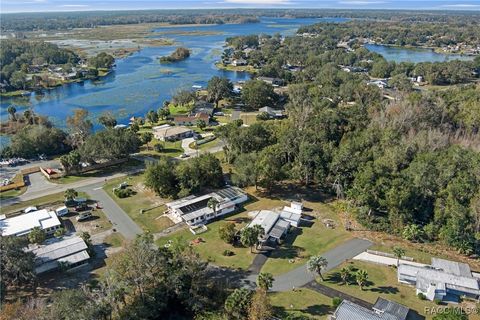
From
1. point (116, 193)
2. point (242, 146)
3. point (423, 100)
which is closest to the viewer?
point (116, 193)

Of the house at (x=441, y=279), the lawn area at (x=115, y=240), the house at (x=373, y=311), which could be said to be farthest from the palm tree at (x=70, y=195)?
the house at (x=441, y=279)

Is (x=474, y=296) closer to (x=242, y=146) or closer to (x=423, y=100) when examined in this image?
(x=242, y=146)

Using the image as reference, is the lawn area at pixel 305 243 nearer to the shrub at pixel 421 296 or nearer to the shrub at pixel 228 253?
the shrub at pixel 228 253

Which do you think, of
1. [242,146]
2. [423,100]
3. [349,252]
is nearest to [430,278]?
[349,252]

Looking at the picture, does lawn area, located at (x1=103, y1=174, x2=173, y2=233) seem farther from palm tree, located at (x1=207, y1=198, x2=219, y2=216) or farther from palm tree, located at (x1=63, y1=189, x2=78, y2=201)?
palm tree, located at (x1=207, y1=198, x2=219, y2=216)

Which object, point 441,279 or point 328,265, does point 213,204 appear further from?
point 441,279

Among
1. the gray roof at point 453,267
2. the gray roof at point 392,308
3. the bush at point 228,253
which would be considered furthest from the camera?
the bush at point 228,253

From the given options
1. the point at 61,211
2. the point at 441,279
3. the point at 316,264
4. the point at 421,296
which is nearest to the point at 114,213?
the point at 61,211
